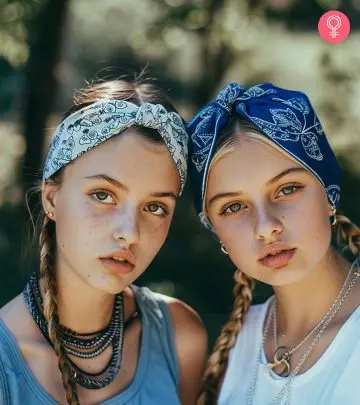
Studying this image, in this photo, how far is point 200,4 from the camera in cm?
495

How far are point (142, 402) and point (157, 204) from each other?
650mm

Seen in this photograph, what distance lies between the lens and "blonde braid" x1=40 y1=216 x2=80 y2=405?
2.63 meters

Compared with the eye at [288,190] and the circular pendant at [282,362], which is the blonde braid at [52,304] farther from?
the eye at [288,190]

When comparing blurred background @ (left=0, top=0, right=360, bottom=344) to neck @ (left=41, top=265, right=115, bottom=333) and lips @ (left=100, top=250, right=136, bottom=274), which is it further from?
lips @ (left=100, top=250, right=136, bottom=274)

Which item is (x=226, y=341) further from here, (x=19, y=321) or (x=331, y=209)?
(x=19, y=321)

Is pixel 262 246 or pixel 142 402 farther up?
pixel 262 246

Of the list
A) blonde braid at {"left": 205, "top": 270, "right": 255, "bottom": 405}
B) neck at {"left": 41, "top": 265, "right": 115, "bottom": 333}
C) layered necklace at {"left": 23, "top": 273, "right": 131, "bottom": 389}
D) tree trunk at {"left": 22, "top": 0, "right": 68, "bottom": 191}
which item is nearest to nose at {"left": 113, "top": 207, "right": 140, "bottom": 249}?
neck at {"left": 41, "top": 265, "right": 115, "bottom": 333}

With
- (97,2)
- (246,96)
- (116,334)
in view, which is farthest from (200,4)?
(116,334)

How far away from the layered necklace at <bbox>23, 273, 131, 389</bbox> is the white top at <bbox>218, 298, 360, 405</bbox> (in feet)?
1.36

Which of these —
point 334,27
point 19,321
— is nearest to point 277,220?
point 19,321

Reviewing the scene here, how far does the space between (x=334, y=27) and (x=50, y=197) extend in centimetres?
301

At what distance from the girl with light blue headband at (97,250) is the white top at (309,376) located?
0.23m

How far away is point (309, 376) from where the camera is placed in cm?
268

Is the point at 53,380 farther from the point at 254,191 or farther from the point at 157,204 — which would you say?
the point at 254,191
